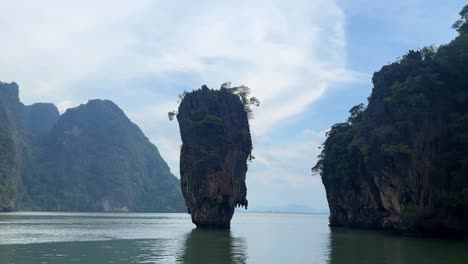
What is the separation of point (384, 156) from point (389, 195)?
482 centimetres

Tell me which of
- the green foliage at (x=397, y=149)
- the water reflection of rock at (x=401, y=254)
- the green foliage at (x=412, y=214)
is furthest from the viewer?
the green foliage at (x=397, y=149)

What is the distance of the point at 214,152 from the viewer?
5831 cm

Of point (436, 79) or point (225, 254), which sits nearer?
point (225, 254)

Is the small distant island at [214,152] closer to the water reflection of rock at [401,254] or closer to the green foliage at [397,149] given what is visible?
the green foliage at [397,149]

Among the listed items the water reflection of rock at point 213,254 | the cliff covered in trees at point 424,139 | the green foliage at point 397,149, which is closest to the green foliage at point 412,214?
the cliff covered in trees at point 424,139

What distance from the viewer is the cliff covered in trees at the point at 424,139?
4047 centimetres

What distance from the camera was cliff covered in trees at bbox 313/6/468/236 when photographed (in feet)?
133

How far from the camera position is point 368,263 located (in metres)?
24.3

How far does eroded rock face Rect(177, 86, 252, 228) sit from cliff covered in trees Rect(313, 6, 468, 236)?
1733cm

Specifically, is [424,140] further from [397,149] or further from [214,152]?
[214,152]

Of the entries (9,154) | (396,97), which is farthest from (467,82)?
(9,154)

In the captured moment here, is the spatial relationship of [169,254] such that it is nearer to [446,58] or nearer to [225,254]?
[225,254]

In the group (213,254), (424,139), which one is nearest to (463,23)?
(424,139)

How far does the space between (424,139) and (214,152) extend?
24688 millimetres
